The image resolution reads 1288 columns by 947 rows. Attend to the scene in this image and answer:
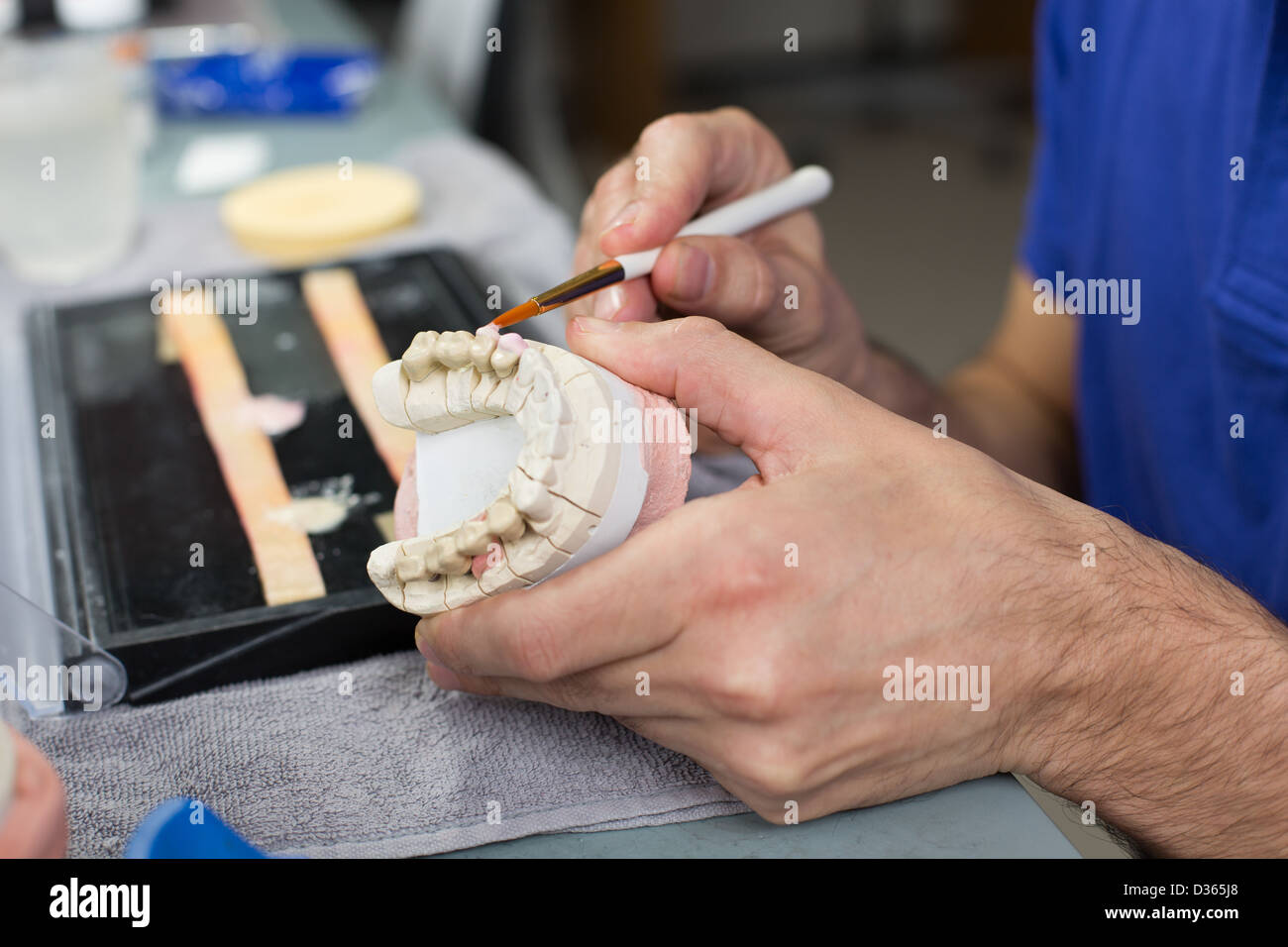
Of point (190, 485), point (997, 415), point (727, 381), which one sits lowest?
point (997, 415)

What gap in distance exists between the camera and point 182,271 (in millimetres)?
1341

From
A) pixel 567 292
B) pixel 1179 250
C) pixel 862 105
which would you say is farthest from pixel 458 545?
pixel 862 105

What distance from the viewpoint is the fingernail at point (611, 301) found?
0.85m

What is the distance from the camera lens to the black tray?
733 mm

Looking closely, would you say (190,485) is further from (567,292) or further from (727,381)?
(727,381)

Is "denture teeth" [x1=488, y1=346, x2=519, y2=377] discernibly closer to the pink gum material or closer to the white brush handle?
the pink gum material

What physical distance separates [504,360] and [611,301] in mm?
259

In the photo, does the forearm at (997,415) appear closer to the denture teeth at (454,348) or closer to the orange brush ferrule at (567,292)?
the orange brush ferrule at (567,292)

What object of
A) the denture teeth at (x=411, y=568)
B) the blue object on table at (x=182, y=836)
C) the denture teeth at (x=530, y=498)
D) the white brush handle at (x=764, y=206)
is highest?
the white brush handle at (x=764, y=206)

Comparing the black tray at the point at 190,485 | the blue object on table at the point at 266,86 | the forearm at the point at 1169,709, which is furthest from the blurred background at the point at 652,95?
the forearm at the point at 1169,709

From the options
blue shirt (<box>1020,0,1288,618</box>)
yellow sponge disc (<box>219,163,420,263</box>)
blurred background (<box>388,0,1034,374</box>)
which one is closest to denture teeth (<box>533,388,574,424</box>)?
blue shirt (<box>1020,0,1288,618</box>)

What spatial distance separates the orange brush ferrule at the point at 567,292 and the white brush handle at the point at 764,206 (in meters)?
0.06

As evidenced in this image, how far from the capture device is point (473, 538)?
1.92 feet
